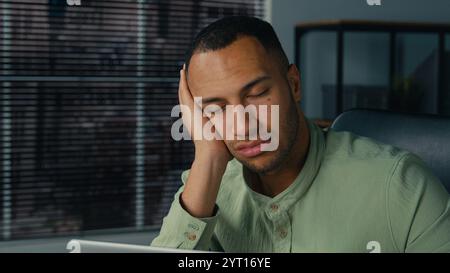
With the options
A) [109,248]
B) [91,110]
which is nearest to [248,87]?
[109,248]

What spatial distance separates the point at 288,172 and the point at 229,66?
0.47 ft

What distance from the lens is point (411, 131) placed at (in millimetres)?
1013

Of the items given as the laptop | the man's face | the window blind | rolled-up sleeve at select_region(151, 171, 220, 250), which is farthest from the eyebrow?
the window blind

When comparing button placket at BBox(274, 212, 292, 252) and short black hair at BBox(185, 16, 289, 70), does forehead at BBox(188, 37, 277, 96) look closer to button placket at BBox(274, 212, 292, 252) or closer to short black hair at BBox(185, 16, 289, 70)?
short black hair at BBox(185, 16, 289, 70)

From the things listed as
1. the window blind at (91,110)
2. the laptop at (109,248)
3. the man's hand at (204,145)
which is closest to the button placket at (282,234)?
the man's hand at (204,145)

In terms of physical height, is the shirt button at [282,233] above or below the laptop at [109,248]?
below

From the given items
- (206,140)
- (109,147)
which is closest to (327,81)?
(109,147)

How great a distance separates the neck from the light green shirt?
18mm

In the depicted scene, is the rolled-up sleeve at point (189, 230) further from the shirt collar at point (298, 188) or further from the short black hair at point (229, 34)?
the short black hair at point (229, 34)

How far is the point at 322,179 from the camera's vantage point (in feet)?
2.44

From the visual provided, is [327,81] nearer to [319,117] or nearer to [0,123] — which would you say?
[319,117]

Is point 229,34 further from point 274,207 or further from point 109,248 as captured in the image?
point 109,248

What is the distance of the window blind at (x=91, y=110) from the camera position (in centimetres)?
232

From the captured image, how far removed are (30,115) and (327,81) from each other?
1.06 m
